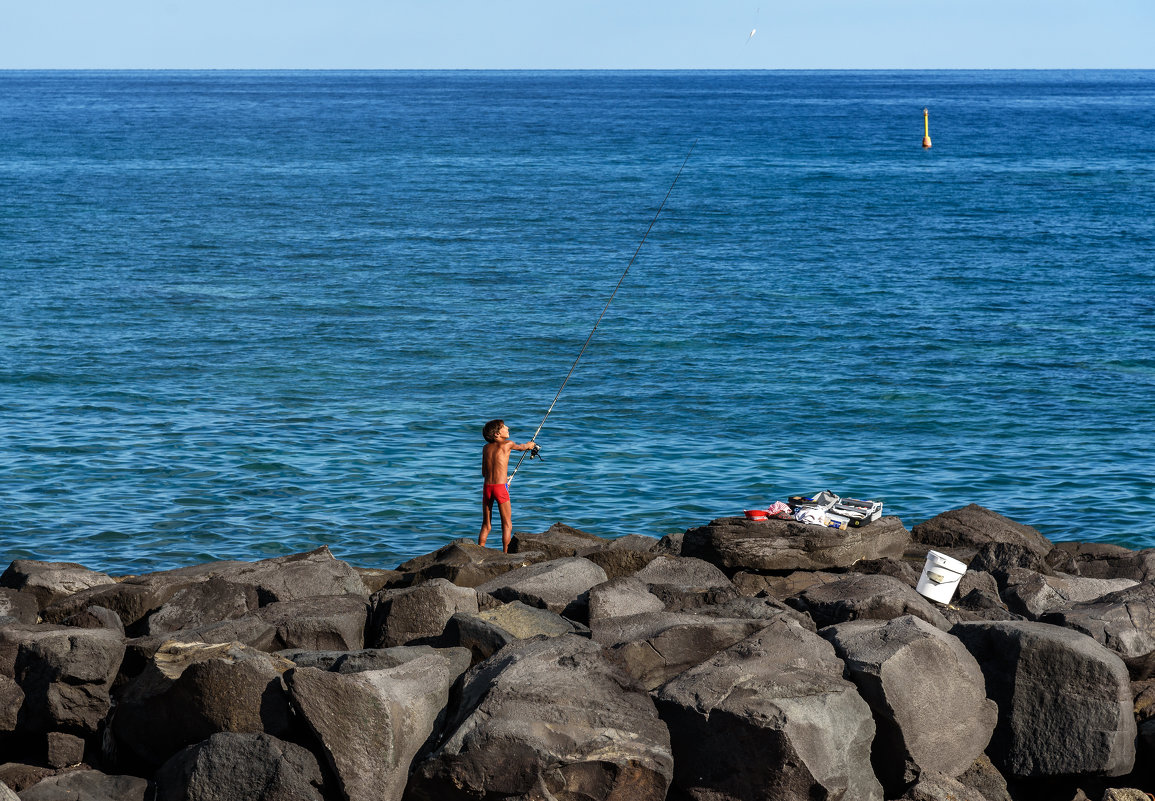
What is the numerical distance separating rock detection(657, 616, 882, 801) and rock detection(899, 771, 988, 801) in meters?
0.21

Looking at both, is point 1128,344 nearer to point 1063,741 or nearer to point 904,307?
point 904,307

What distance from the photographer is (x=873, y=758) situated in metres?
7.27

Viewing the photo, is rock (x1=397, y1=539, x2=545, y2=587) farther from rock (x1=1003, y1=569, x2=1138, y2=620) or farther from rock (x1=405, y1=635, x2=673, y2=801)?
rock (x1=1003, y1=569, x2=1138, y2=620)

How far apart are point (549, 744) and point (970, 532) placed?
7.20m

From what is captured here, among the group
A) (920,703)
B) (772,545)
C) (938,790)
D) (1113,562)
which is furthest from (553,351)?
(938,790)

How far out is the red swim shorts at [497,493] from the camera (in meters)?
12.4

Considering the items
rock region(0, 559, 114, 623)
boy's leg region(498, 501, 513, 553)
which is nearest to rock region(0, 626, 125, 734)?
rock region(0, 559, 114, 623)

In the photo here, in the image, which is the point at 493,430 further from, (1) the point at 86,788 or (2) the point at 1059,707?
(2) the point at 1059,707

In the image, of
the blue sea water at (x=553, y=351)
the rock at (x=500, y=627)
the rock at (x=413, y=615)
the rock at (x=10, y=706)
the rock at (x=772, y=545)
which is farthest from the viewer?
the blue sea water at (x=553, y=351)

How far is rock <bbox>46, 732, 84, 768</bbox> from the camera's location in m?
7.47

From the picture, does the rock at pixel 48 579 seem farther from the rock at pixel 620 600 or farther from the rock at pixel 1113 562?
the rock at pixel 1113 562

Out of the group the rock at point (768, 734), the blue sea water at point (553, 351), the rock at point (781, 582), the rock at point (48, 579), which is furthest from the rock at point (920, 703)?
the blue sea water at point (553, 351)

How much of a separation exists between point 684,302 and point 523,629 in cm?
2152

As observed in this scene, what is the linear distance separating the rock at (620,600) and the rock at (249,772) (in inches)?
91.0
